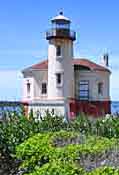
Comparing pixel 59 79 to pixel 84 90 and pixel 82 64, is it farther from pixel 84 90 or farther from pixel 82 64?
pixel 82 64

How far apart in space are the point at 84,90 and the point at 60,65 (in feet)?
9.50

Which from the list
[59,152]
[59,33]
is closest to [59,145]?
[59,152]

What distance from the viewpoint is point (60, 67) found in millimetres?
41969

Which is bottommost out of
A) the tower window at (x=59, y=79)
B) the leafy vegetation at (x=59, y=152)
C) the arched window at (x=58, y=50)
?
the leafy vegetation at (x=59, y=152)

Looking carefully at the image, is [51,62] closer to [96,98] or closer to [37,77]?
[37,77]

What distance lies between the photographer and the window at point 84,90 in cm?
4278

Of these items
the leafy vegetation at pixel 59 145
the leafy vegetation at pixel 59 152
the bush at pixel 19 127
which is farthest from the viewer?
the bush at pixel 19 127

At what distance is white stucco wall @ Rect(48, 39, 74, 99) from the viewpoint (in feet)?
137

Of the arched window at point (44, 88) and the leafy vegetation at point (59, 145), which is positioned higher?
the arched window at point (44, 88)

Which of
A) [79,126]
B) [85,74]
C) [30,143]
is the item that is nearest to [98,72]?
[85,74]

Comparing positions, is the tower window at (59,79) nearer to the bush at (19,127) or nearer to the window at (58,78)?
the window at (58,78)

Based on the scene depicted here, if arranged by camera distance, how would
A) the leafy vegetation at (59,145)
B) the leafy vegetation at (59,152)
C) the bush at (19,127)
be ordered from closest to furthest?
the leafy vegetation at (59,152)
the leafy vegetation at (59,145)
the bush at (19,127)

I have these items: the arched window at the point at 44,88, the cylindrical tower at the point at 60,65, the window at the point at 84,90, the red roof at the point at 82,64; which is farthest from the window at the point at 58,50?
the window at the point at 84,90

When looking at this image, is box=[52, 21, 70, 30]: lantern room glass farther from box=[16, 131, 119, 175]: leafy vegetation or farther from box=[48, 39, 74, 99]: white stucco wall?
box=[16, 131, 119, 175]: leafy vegetation
